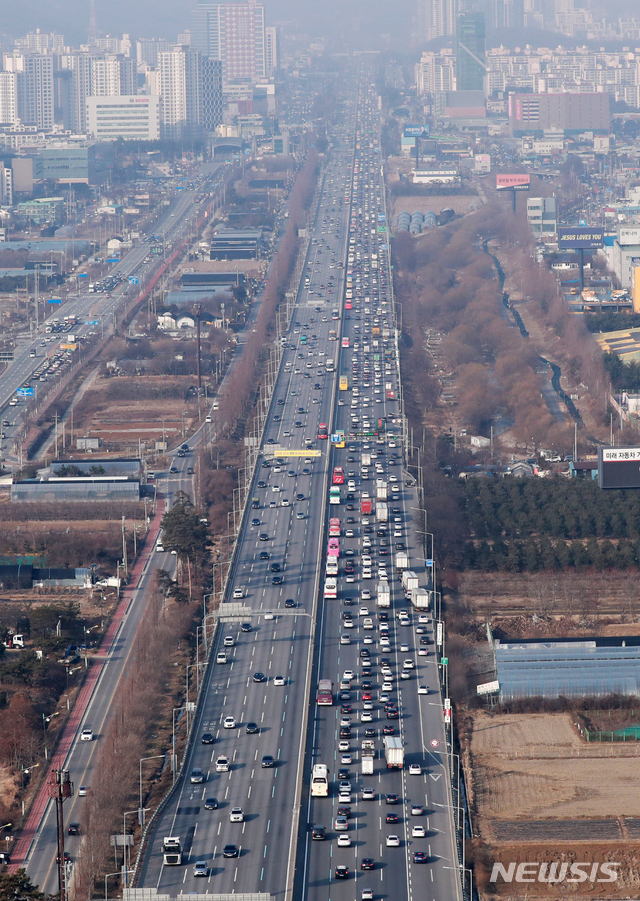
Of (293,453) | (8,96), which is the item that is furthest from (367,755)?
(8,96)

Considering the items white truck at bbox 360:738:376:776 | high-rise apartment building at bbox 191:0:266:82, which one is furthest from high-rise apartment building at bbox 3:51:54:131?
white truck at bbox 360:738:376:776

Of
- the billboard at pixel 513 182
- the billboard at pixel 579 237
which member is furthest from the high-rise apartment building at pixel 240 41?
the billboard at pixel 579 237

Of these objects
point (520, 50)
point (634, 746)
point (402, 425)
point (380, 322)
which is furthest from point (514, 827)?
point (520, 50)

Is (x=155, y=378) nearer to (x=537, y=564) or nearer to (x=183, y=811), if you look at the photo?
(x=537, y=564)

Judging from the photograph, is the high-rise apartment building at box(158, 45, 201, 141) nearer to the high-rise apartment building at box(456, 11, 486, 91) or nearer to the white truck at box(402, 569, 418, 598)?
the high-rise apartment building at box(456, 11, 486, 91)

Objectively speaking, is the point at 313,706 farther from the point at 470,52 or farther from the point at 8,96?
the point at 470,52

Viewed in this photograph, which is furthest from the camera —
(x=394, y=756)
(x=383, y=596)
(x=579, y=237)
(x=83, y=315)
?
(x=579, y=237)
